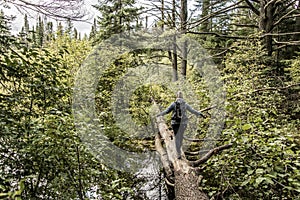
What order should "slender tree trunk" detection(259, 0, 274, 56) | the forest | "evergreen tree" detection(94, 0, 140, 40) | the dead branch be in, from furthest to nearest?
"evergreen tree" detection(94, 0, 140, 40) → "slender tree trunk" detection(259, 0, 274, 56) → the dead branch → the forest

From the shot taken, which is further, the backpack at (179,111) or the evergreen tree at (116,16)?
the evergreen tree at (116,16)

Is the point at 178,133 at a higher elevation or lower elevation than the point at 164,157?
higher

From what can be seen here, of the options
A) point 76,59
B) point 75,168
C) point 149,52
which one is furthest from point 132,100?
point 75,168

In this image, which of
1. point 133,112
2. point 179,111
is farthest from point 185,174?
point 133,112

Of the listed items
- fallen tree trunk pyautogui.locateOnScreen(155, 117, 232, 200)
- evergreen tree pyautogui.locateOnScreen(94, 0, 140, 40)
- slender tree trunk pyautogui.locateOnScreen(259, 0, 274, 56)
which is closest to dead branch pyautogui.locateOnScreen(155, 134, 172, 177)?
fallen tree trunk pyautogui.locateOnScreen(155, 117, 232, 200)

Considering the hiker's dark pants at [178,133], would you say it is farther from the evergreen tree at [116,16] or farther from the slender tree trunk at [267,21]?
the evergreen tree at [116,16]

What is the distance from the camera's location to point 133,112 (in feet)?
35.7

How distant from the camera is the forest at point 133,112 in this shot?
3.73 metres

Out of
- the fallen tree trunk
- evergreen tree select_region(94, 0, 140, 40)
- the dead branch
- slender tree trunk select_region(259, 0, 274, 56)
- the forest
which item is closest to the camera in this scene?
the forest

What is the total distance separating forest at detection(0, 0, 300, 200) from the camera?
3.73 m

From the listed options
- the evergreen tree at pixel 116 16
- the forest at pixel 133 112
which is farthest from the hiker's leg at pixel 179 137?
the evergreen tree at pixel 116 16

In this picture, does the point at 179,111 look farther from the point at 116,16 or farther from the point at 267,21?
the point at 116,16

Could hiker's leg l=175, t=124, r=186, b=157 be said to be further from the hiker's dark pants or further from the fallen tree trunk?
the fallen tree trunk

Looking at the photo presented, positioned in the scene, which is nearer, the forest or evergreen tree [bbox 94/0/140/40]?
the forest
